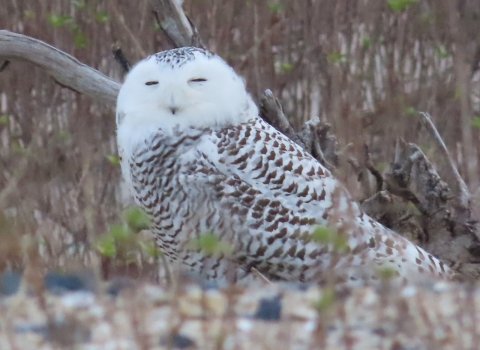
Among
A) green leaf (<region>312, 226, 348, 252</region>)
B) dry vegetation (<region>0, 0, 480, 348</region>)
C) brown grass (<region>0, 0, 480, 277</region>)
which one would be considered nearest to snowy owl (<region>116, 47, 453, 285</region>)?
green leaf (<region>312, 226, 348, 252</region>)

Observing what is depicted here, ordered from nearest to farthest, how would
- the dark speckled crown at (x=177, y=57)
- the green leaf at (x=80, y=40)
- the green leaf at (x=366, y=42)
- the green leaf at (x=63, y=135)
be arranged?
the dark speckled crown at (x=177, y=57), the green leaf at (x=80, y=40), the green leaf at (x=63, y=135), the green leaf at (x=366, y=42)

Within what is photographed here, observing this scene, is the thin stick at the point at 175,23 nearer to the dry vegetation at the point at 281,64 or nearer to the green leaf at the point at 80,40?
the dry vegetation at the point at 281,64

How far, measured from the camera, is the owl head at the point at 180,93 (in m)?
3.34

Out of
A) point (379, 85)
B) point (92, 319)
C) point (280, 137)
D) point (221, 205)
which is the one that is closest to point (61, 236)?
point (221, 205)

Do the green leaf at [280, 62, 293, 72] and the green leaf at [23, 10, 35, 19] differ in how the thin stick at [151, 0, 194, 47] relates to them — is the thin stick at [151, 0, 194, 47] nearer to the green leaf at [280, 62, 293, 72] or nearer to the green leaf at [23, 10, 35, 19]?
the green leaf at [280, 62, 293, 72]

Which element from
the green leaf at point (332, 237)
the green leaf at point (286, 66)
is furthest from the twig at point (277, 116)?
the green leaf at point (332, 237)

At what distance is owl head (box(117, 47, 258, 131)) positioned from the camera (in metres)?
3.34

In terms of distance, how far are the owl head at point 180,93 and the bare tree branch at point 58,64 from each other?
736mm

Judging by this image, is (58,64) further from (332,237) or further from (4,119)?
(332,237)

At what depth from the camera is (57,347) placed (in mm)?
2020

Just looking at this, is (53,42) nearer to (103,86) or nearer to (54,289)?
(103,86)

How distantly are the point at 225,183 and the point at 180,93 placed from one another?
37cm

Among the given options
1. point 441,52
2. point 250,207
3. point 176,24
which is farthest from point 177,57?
point 441,52

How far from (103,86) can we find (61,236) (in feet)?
3.29
